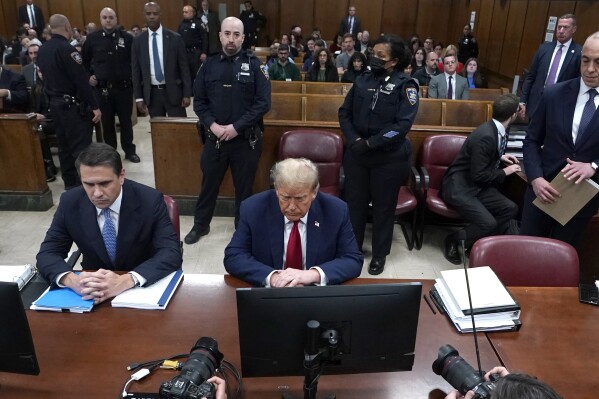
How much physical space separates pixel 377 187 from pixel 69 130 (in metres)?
2.96

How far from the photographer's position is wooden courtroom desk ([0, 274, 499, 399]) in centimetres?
145

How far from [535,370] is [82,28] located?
45.3ft

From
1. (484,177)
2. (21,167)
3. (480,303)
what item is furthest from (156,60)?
(480,303)

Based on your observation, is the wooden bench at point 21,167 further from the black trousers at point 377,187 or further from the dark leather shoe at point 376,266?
the dark leather shoe at point 376,266

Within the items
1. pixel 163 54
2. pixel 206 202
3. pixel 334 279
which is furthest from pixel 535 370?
pixel 163 54

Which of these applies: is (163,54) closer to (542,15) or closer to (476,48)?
(542,15)

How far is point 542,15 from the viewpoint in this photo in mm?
8336

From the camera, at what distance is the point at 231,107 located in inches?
140

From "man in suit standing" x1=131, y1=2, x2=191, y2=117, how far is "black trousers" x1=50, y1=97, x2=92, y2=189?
2.33ft

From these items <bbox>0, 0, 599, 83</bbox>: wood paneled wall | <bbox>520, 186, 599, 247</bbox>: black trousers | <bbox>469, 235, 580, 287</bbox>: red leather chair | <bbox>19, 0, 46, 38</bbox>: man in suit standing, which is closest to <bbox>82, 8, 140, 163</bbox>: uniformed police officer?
<bbox>520, 186, 599, 247</bbox>: black trousers

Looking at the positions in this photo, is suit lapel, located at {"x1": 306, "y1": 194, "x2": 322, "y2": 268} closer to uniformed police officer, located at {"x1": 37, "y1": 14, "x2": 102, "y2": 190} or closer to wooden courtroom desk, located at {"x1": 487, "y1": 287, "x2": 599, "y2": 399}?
wooden courtroom desk, located at {"x1": 487, "y1": 287, "x2": 599, "y2": 399}

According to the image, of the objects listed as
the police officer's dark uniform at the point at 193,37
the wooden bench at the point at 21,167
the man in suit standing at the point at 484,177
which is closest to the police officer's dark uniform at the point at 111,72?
the wooden bench at the point at 21,167

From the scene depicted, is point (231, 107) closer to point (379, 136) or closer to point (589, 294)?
point (379, 136)

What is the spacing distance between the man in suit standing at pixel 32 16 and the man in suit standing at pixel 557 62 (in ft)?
34.3
